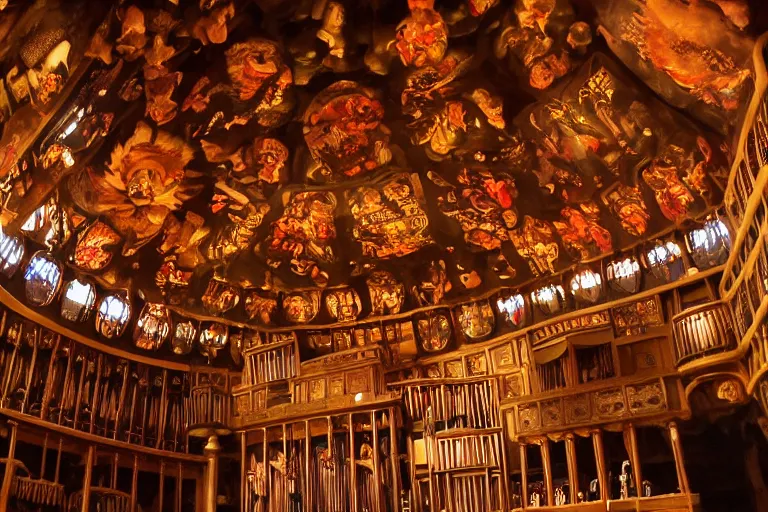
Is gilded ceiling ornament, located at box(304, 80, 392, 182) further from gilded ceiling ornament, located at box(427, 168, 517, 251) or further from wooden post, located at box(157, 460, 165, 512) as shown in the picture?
wooden post, located at box(157, 460, 165, 512)

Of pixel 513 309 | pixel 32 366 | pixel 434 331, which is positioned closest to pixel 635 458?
pixel 513 309

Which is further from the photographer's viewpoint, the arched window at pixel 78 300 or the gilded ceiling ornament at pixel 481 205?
the gilded ceiling ornament at pixel 481 205

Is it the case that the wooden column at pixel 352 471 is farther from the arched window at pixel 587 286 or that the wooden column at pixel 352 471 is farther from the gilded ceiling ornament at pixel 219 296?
the arched window at pixel 587 286

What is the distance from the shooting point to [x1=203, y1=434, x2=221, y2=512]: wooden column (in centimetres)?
1842

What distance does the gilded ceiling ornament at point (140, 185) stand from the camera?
16.3 metres

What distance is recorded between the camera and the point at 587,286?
58.6 ft

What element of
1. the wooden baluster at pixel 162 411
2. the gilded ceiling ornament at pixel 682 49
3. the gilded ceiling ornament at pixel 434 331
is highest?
the gilded ceiling ornament at pixel 682 49

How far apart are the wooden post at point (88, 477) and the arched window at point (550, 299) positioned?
11327 millimetres

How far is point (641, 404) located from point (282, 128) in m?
10.5

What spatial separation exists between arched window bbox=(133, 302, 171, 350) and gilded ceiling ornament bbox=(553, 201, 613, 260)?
10.5 metres

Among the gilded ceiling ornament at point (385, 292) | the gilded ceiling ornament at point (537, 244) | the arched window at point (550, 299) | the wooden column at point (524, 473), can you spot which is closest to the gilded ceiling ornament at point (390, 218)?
the gilded ceiling ornament at point (385, 292)

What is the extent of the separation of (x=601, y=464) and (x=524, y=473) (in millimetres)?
1736

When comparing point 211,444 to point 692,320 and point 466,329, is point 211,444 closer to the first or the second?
point 466,329

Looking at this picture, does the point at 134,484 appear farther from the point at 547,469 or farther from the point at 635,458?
the point at 635,458
